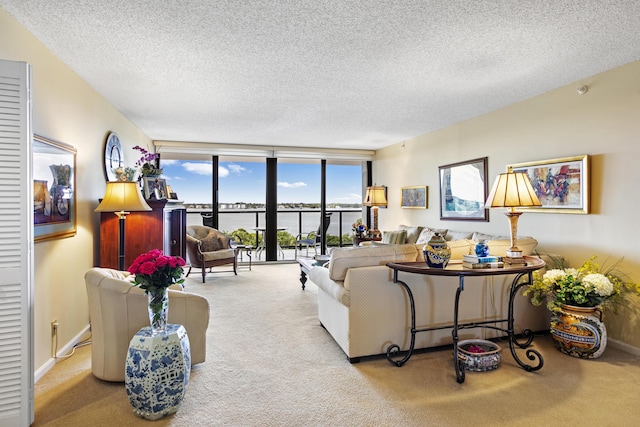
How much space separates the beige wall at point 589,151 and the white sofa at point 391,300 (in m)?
0.87

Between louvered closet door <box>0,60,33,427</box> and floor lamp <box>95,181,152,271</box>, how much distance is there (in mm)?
1341

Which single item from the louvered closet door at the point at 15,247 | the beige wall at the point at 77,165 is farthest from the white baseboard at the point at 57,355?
the louvered closet door at the point at 15,247

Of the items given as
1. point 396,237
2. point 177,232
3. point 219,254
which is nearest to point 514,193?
point 396,237

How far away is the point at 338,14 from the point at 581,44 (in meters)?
1.89

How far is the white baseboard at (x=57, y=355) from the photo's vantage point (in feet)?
8.39

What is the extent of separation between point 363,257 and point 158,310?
1515 mm

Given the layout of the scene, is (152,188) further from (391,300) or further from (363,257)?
(391,300)

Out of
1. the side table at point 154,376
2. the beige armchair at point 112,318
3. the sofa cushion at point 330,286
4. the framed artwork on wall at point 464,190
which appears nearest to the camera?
the side table at point 154,376

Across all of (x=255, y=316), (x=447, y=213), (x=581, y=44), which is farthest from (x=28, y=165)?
(x=447, y=213)

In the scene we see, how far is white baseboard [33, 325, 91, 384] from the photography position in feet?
8.39

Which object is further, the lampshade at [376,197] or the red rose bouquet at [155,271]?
the lampshade at [376,197]

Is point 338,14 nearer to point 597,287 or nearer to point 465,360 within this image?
point 465,360

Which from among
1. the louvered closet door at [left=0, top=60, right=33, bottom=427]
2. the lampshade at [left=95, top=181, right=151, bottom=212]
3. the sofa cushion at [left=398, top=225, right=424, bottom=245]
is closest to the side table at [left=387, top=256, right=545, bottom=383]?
the louvered closet door at [left=0, top=60, right=33, bottom=427]

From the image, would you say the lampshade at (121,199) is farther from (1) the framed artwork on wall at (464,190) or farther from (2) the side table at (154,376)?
(1) the framed artwork on wall at (464,190)
